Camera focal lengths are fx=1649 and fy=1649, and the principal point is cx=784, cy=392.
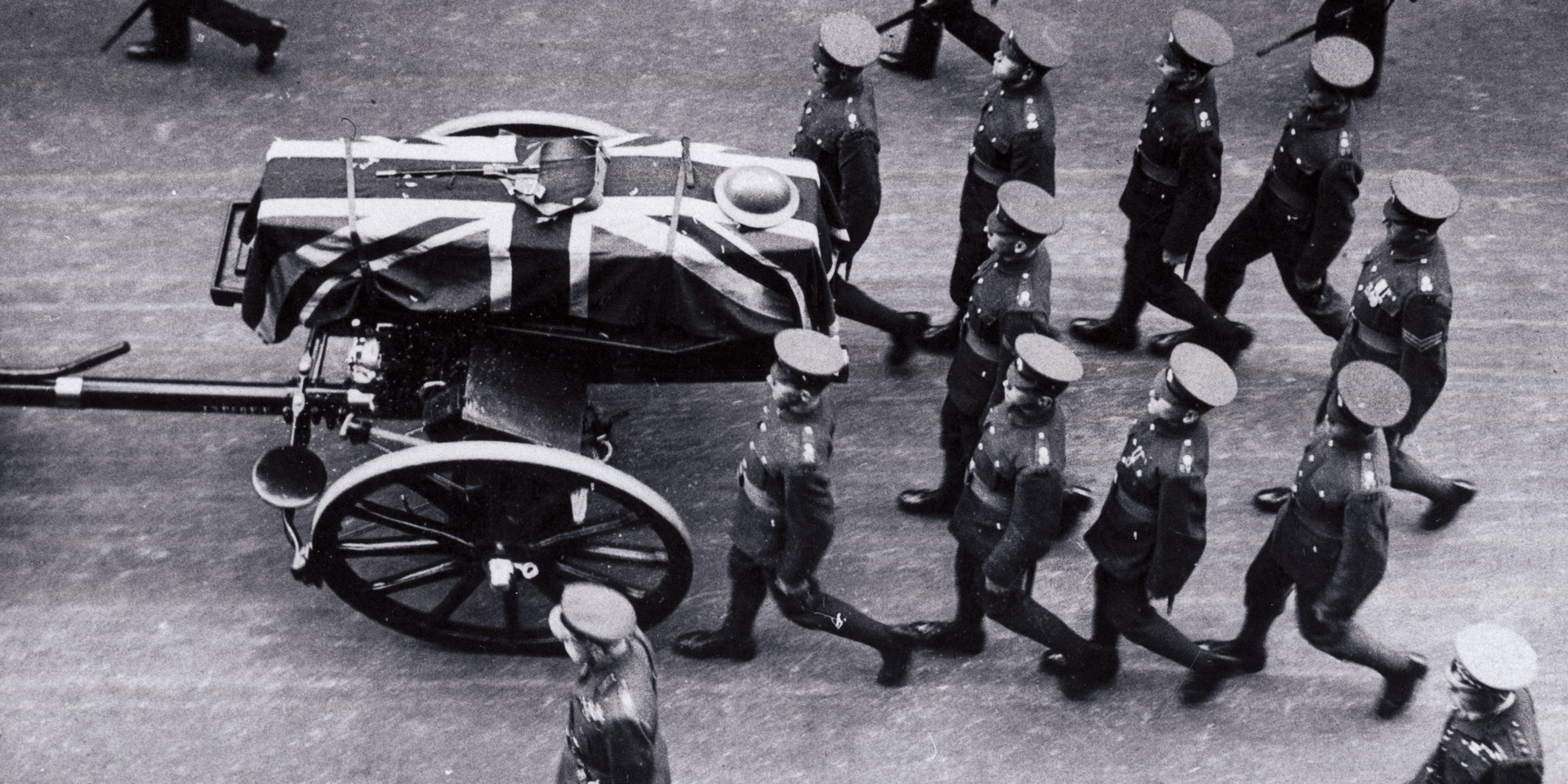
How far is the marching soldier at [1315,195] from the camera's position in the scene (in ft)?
17.8

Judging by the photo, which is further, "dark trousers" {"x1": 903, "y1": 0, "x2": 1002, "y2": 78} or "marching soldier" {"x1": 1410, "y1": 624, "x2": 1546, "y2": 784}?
"dark trousers" {"x1": 903, "y1": 0, "x2": 1002, "y2": 78}

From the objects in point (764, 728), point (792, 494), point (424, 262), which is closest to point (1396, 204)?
point (792, 494)

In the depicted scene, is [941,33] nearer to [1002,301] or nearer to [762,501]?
[1002,301]

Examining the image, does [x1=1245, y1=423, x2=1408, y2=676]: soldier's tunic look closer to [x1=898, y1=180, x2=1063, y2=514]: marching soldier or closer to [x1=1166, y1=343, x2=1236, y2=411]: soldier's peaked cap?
[x1=1166, y1=343, x2=1236, y2=411]: soldier's peaked cap

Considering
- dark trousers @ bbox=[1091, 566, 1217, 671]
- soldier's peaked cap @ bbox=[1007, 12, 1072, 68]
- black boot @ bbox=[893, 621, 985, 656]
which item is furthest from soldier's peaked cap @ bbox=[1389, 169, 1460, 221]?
black boot @ bbox=[893, 621, 985, 656]

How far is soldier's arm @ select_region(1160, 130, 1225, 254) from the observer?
554 cm

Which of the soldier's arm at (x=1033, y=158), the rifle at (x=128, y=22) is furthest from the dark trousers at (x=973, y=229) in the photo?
the rifle at (x=128, y=22)

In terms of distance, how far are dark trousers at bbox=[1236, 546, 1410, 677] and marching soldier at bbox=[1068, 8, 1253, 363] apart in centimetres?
135

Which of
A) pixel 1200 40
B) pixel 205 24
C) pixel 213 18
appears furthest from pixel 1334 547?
pixel 205 24

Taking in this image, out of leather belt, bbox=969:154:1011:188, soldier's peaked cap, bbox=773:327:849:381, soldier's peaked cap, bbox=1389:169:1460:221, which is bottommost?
leather belt, bbox=969:154:1011:188

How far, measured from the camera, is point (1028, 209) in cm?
491

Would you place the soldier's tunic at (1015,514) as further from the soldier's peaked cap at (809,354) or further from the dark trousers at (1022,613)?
the soldier's peaked cap at (809,354)

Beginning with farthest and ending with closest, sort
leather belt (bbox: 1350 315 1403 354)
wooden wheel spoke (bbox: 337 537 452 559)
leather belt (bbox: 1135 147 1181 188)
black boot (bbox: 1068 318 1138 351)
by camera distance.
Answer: black boot (bbox: 1068 318 1138 351)
leather belt (bbox: 1135 147 1181 188)
leather belt (bbox: 1350 315 1403 354)
wooden wheel spoke (bbox: 337 537 452 559)

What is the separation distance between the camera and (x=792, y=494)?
4.38 metres
